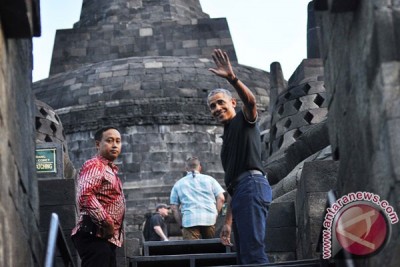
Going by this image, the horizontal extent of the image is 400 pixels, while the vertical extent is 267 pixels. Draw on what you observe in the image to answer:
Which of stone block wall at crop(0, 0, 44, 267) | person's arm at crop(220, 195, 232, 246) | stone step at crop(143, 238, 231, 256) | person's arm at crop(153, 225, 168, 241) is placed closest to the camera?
stone block wall at crop(0, 0, 44, 267)

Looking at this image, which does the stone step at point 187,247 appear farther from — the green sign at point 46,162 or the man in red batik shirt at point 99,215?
the green sign at point 46,162

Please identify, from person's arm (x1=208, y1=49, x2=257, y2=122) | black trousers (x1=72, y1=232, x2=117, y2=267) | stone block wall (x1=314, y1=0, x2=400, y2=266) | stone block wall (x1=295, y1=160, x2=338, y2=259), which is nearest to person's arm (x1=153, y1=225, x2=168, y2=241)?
stone block wall (x1=295, y1=160, x2=338, y2=259)

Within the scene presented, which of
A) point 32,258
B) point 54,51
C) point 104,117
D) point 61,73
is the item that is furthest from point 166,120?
point 32,258

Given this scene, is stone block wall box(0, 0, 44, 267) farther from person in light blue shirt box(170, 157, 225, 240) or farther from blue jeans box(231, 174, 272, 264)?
person in light blue shirt box(170, 157, 225, 240)

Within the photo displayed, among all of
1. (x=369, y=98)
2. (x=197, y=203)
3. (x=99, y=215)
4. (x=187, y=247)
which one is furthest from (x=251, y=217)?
(x=197, y=203)

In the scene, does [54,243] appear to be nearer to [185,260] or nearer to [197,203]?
[185,260]

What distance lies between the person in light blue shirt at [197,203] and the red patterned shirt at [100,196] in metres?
4.22

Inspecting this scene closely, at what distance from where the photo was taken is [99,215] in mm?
9000

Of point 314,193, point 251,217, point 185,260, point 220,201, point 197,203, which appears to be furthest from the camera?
point 220,201

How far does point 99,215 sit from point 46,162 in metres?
6.82

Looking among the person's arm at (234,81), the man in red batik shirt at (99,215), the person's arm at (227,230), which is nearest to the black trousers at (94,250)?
Answer: the man in red batik shirt at (99,215)

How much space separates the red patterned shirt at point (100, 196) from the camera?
9.05m

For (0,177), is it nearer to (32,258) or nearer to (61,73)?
(32,258)

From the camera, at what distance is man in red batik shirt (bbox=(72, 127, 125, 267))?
29.5ft
